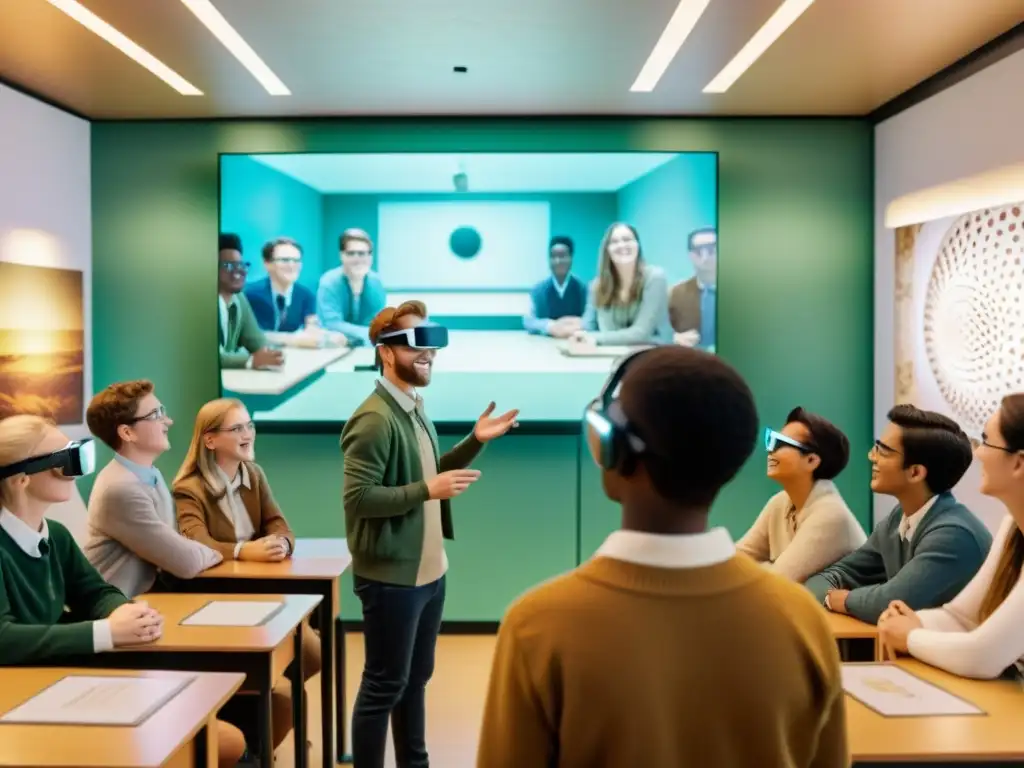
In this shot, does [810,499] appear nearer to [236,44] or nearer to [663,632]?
[663,632]

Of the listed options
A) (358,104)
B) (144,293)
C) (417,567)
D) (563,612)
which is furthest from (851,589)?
(144,293)

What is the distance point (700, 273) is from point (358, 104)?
6.63 feet

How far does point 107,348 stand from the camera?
4.96m

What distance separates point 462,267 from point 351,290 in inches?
24.3

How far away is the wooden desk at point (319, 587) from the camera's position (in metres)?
3.05

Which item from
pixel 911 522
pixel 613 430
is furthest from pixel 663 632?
pixel 911 522

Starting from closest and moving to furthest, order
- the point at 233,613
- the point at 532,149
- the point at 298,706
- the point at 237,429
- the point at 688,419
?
the point at 688,419
the point at 233,613
the point at 298,706
the point at 237,429
the point at 532,149

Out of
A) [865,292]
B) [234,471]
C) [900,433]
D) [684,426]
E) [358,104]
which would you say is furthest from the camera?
[865,292]

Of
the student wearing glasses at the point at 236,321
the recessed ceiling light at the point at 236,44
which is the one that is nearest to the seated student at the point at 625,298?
the student wearing glasses at the point at 236,321

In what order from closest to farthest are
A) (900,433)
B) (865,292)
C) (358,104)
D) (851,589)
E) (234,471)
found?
(900,433) → (851,589) → (234,471) → (358,104) → (865,292)

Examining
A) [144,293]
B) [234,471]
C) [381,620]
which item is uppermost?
[144,293]

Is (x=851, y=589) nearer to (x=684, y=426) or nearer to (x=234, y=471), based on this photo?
(x=684, y=426)

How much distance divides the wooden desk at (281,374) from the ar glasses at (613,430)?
3907 mm

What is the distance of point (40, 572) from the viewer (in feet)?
7.52
